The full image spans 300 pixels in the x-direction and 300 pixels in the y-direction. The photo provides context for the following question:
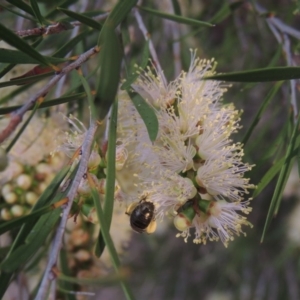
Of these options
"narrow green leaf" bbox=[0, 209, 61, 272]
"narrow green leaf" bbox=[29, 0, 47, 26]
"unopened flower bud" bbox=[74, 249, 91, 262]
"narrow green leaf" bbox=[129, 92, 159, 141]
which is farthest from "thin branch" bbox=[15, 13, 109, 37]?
"unopened flower bud" bbox=[74, 249, 91, 262]

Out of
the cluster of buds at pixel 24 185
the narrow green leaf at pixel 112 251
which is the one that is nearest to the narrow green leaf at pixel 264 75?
the narrow green leaf at pixel 112 251

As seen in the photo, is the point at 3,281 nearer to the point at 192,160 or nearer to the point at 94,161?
the point at 94,161

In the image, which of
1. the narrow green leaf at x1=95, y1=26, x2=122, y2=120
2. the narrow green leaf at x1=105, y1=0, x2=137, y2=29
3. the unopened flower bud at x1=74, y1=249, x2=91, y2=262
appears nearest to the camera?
the narrow green leaf at x1=95, y1=26, x2=122, y2=120

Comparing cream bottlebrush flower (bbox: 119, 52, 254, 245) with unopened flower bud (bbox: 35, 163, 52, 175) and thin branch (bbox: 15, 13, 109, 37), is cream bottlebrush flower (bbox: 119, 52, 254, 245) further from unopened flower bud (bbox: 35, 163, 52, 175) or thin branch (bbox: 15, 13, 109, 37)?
unopened flower bud (bbox: 35, 163, 52, 175)

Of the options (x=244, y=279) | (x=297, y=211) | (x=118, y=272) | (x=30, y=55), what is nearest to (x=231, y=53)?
(x=297, y=211)

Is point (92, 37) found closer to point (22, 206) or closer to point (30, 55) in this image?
point (22, 206)

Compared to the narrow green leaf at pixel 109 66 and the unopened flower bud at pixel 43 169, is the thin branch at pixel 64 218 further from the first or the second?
the unopened flower bud at pixel 43 169
